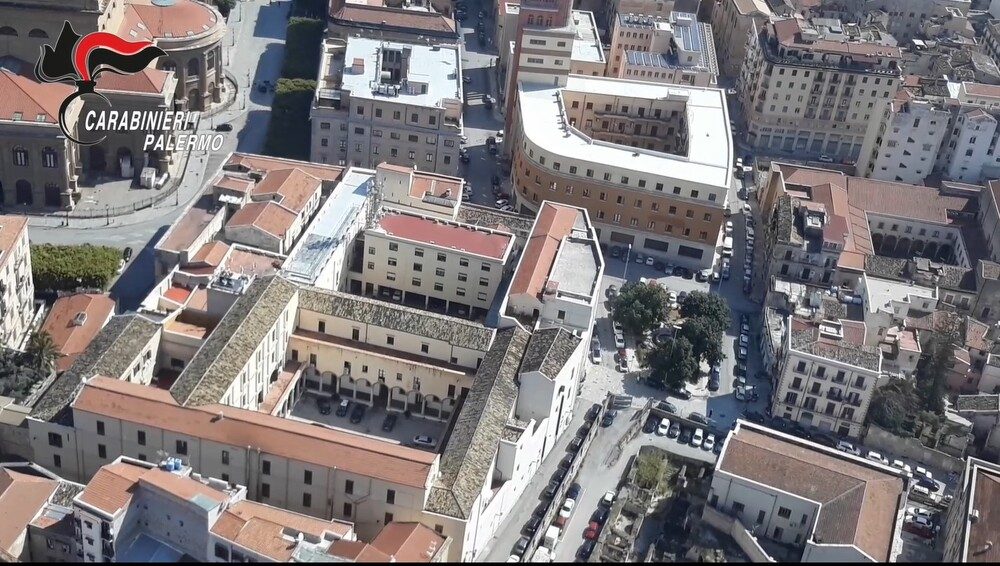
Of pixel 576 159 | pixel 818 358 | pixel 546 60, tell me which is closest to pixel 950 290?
pixel 818 358

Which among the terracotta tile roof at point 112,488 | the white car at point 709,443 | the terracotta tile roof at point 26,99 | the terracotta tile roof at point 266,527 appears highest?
the terracotta tile roof at point 26,99

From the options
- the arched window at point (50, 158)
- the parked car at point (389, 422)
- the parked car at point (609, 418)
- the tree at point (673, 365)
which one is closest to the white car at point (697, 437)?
the tree at point (673, 365)

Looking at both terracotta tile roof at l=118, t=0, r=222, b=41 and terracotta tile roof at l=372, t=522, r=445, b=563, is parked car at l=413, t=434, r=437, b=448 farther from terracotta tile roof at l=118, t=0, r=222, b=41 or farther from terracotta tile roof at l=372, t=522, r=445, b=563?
terracotta tile roof at l=118, t=0, r=222, b=41

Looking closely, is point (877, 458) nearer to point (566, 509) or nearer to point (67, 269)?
point (566, 509)

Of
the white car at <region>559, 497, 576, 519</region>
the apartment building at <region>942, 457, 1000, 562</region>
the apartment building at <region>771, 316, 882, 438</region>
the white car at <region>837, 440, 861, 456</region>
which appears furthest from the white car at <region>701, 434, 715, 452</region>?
the apartment building at <region>942, 457, 1000, 562</region>

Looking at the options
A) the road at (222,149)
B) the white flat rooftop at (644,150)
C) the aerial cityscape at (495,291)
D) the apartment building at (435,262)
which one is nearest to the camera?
the aerial cityscape at (495,291)

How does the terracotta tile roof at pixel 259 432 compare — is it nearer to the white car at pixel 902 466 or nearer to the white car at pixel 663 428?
the white car at pixel 663 428

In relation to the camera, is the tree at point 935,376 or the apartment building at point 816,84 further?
the apartment building at point 816,84

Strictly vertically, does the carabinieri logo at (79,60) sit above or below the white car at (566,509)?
above
